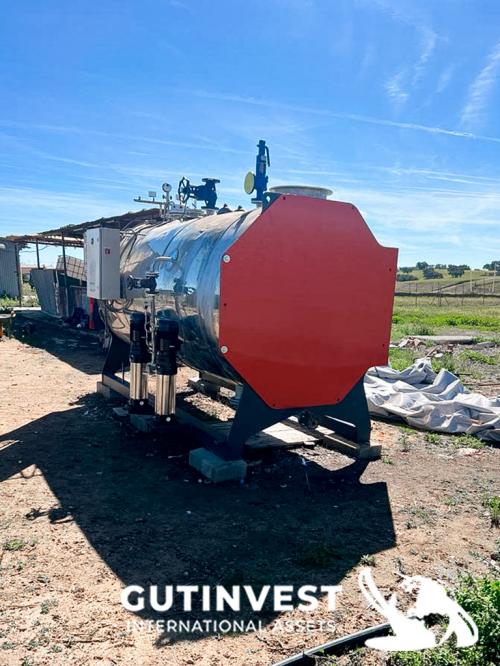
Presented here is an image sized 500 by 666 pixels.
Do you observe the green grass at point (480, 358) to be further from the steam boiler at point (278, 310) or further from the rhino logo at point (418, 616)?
the rhino logo at point (418, 616)

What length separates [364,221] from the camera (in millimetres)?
5391

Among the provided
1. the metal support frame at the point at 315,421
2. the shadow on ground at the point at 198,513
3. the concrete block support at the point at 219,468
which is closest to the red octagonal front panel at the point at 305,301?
the metal support frame at the point at 315,421

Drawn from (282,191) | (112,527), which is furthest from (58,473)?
(282,191)

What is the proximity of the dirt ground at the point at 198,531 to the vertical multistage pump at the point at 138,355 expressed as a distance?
1.81ft

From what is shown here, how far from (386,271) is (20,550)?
408 cm

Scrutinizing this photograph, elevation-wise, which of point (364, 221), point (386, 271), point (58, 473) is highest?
point (364, 221)

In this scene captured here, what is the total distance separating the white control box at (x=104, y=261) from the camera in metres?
7.00

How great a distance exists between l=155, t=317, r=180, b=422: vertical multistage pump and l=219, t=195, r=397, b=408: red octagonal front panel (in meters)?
1.10

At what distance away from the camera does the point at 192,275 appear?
5492mm

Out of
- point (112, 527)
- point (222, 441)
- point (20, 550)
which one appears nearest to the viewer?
point (20, 550)

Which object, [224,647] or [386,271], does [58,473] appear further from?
[386,271]

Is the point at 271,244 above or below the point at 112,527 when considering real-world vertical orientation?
above

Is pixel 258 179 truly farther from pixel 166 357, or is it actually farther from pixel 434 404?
pixel 434 404

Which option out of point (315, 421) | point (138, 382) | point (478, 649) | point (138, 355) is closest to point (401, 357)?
point (315, 421)
